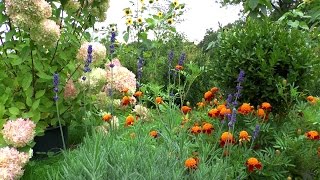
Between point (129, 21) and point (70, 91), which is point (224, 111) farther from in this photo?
point (129, 21)

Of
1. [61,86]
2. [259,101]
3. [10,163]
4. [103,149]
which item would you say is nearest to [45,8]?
[61,86]

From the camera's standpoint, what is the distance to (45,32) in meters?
3.96

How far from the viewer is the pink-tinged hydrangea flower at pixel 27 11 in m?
3.90

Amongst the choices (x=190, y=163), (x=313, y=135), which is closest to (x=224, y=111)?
(x=313, y=135)

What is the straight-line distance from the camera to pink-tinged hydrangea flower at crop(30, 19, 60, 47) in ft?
13.0

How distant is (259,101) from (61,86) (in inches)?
72.4

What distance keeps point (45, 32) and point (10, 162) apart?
3.53ft

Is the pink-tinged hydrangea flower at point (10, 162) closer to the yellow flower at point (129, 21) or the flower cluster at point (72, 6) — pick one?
the flower cluster at point (72, 6)

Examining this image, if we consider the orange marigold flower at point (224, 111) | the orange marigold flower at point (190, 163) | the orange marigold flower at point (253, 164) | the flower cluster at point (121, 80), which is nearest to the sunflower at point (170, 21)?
the flower cluster at point (121, 80)

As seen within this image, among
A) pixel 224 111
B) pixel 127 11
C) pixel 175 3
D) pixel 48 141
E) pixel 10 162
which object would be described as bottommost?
pixel 48 141

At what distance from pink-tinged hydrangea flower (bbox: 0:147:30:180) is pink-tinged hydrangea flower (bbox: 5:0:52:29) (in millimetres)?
1023

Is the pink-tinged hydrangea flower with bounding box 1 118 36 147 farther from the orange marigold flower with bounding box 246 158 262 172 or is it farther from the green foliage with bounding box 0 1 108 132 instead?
the orange marigold flower with bounding box 246 158 262 172

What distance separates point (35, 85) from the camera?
469cm

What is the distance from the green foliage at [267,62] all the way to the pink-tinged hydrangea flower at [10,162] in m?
1.92
